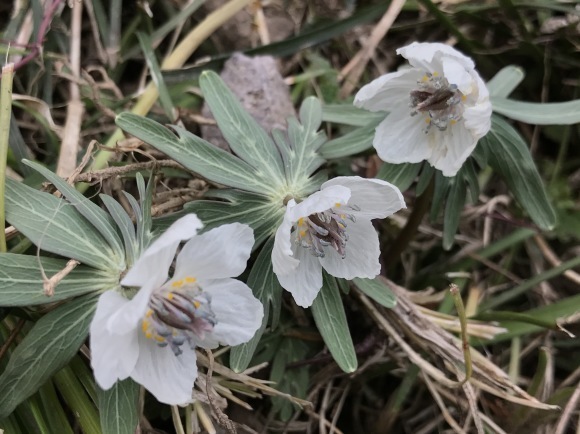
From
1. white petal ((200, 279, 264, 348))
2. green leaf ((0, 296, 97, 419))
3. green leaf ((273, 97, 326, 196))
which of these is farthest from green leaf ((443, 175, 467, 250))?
green leaf ((0, 296, 97, 419))

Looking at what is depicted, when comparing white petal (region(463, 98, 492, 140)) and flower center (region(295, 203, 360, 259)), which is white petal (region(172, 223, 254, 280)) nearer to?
flower center (region(295, 203, 360, 259))

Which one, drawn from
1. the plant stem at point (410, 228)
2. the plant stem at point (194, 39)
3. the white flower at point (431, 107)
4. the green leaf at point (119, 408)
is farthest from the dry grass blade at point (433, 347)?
the plant stem at point (194, 39)

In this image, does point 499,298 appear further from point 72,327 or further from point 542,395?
point 72,327

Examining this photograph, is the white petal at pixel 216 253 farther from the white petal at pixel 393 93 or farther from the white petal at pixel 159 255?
the white petal at pixel 393 93

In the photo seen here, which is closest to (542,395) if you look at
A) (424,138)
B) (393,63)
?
(424,138)

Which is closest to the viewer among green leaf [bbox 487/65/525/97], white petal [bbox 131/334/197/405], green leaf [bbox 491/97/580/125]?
white petal [bbox 131/334/197/405]

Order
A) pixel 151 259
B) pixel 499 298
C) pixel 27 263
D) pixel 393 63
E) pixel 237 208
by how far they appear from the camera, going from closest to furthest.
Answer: pixel 151 259 → pixel 27 263 → pixel 237 208 → pixel 499 298 → pixel 393 63
